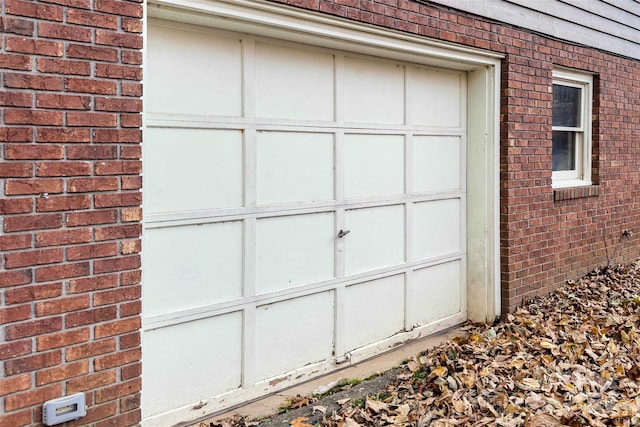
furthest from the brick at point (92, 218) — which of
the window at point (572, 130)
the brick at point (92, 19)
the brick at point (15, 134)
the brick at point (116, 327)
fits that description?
the window at point (572, 130)

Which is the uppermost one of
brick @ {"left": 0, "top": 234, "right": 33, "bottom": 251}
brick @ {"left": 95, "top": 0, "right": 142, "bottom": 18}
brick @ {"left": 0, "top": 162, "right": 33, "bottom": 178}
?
brick @ {"left": 95, "top": 0, "right": 142, "bottom": 18}

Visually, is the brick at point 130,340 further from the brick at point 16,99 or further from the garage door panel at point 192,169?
the brick at point 16,99

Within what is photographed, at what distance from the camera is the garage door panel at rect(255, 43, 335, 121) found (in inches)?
143

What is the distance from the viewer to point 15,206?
2.42 m

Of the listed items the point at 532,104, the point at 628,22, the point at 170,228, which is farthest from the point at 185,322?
the point at 628,22

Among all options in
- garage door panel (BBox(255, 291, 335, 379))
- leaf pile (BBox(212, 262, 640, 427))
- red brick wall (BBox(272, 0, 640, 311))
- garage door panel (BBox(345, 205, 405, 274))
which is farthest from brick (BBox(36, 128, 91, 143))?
garage door panel (BBox(345, 205, 405, 274))

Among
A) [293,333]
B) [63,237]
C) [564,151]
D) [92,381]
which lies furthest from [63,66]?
[564,151]

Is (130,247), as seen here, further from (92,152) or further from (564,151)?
(564,151)

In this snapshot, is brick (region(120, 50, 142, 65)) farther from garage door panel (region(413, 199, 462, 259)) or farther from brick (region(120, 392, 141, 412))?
garage door panel (region(413, 199, 462, 259))

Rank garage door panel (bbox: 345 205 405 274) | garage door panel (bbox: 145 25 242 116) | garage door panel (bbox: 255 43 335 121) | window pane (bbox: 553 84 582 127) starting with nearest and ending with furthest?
garage door panel (bbox: 145 25 242 116), garage door panel (bbox: 255 43 335 121), garage door panel (bbox: 345 205 405 274), window pane (bbox: 553 84 582 127)

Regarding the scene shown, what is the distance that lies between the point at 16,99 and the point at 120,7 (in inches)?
25.5

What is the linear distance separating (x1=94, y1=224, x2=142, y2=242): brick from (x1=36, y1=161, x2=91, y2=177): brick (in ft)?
0.88

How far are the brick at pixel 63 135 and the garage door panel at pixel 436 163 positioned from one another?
2.75 m

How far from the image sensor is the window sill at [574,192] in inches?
226
